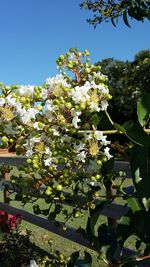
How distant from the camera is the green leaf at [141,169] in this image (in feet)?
3.03

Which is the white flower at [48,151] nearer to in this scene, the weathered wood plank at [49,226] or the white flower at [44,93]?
the white flower at [44,93]

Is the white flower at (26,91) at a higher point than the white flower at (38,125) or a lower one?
higher

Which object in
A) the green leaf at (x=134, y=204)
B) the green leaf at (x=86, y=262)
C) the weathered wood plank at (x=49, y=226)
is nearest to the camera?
the green leaf at (x=134, y=204)

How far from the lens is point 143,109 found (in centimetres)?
94

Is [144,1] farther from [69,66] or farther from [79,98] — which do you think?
[79,98]

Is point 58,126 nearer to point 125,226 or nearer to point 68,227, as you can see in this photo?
point 125,226

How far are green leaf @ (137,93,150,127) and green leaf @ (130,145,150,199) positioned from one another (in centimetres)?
5

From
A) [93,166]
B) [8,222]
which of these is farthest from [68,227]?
[93,166]

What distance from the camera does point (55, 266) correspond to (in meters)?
1.74

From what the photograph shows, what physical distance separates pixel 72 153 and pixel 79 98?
107 millimetres

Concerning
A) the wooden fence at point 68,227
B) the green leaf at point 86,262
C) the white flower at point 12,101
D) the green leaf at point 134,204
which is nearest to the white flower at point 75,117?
the white flower at point 12,101

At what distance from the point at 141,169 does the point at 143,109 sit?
114 millimetres

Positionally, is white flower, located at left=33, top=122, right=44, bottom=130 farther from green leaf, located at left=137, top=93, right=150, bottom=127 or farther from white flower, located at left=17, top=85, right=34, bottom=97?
green leaf, located at left=137, top=93, right=150, bottom=127

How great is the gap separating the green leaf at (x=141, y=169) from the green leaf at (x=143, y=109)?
0.05 m
